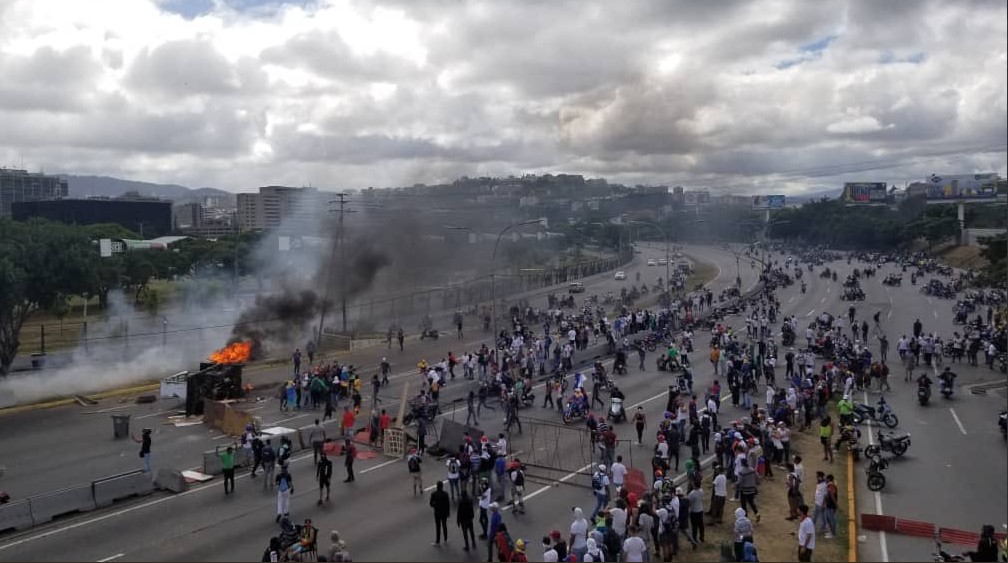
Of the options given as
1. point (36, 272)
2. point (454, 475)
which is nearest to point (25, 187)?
point (36, 272)

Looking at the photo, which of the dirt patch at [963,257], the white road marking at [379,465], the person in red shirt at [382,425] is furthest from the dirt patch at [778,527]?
the dirt patch at [963,257]

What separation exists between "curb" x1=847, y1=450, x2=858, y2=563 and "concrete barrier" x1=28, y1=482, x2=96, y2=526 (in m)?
14.9

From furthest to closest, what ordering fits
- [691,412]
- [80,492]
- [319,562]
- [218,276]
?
[218,276], [691,412], [80,492], [319,562]

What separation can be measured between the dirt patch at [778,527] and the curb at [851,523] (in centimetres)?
8

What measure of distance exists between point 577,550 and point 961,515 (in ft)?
23.5

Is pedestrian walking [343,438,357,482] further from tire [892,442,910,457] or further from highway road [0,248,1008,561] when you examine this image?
tire [892,442,910,457]

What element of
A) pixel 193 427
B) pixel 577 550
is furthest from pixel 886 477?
pixel 193 427

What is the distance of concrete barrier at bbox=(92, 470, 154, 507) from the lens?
16.9m

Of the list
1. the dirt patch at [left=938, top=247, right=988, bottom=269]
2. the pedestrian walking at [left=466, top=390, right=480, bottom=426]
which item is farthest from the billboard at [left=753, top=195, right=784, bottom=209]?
the pedestrian walking at [left=466, top=390, right=480, bottom=426]

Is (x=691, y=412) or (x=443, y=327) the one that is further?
(x=443, y=327)

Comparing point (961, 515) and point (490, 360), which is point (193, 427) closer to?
point (490, 360)

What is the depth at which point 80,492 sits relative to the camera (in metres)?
16.7

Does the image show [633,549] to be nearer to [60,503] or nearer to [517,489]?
[517,489]

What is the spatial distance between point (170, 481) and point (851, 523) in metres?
14.3
